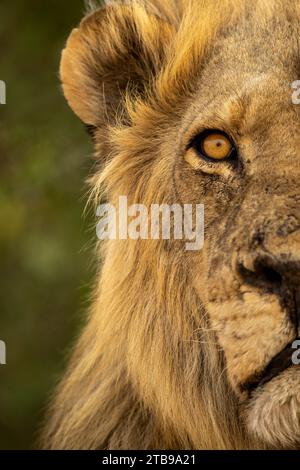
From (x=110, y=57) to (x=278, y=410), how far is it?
4.95ft

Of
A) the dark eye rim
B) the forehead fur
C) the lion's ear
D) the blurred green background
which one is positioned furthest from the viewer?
the blurred green background

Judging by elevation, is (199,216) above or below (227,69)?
below

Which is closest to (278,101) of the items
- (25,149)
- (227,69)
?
(227,69)

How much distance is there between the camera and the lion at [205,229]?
112 inches

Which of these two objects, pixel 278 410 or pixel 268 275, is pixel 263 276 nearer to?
pixel 268 275

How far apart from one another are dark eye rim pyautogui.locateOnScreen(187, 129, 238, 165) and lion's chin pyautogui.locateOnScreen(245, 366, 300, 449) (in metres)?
0.72

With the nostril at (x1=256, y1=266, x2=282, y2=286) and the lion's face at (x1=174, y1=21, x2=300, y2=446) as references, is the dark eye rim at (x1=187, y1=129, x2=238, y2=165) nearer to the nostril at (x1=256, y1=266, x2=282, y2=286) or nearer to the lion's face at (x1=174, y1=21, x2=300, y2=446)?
the lion's face at (x1=174, y1=21, x2=300, y2=446)

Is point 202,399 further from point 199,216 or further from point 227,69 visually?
point 227,69

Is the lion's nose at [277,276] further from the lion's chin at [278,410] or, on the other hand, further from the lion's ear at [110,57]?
the lion's ear at [110,57]

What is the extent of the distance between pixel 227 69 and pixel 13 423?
12.4 ft

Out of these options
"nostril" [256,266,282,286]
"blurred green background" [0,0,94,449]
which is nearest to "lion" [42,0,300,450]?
"nostril" [256,266,282,286]

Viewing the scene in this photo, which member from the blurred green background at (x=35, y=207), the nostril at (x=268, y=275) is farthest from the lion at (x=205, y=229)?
the blurred green background at (x=35, y=207)

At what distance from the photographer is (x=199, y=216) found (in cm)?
316

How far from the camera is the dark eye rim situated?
3143mm
